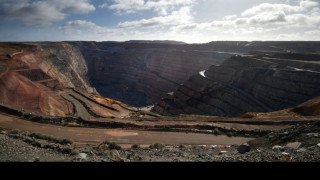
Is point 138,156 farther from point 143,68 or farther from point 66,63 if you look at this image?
point 143,68

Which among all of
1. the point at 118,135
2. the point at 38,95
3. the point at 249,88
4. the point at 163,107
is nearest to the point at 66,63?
the point at 163,107

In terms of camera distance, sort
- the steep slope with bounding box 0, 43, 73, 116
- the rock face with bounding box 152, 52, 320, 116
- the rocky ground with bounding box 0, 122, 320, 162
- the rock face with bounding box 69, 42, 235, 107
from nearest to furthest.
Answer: the rocky ground with bounding box 0, 122, 320, 162, the steep slope with bounding box 0, 43, 73, 116, the rock face with bounding box 152, 52, 320, 116, the rock face with bounding box 69, 42, 235, 107

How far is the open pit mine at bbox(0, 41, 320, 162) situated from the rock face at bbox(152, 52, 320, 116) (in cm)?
19

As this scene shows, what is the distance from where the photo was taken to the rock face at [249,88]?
36.7 m

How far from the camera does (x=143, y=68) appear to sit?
95.6 metres

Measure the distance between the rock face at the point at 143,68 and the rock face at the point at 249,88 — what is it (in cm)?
2280

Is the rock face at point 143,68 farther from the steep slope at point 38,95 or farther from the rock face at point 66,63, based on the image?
the steep slope at point 38,95

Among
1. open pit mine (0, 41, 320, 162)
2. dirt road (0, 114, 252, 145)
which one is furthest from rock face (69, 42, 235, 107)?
dirt road (0, 114, 252, 145)

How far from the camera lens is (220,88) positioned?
46.1 metres

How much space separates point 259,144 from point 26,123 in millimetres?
16542

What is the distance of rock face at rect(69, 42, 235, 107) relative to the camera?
7881 cm

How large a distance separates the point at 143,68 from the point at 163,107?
46374 mm

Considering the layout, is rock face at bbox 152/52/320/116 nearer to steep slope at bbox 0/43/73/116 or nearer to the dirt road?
the dirt road

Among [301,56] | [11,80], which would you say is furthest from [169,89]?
[11,80]
